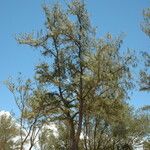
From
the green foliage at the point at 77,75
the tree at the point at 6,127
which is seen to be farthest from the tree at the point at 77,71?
the tree at the point at 6,127

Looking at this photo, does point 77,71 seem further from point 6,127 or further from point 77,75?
point 6,127

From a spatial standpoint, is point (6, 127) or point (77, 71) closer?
point (77, 71)

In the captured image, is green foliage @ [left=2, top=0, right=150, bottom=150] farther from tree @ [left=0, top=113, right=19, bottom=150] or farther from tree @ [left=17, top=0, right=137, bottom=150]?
tree @ [left=0, top=113, right=19, bottom=150]

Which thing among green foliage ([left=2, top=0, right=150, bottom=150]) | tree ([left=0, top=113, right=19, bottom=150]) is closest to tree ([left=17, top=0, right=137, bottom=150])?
green foliage ([left=2, top=0, right=150, bottom=150])

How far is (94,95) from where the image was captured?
1393 inches

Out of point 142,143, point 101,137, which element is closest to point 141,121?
point 142,143

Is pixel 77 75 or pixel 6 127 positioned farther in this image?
pixel 6 127

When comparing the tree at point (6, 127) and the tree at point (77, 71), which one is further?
the tree at point (6, 127)

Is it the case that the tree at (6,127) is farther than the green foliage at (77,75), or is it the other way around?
the tree at (6,127)

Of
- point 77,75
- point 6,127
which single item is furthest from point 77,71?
point 6,127

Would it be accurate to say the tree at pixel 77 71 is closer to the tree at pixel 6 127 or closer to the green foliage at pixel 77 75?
the green foliage at pixel 77 75

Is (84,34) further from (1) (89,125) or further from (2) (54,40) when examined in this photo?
(1) (89,125)

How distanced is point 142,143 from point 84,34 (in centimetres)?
2597

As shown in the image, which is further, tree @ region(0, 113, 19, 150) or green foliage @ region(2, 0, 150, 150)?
tree @ region(0, 113, 19, 150)
